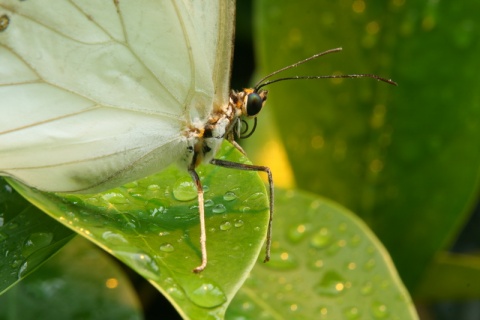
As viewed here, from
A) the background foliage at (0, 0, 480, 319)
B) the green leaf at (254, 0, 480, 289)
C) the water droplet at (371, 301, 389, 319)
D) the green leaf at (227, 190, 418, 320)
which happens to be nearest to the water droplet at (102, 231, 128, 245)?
the green leaf at (227, 190, 418, 320)

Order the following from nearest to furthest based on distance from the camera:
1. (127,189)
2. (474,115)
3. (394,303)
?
(127,189) → (394,303) → (474,115)

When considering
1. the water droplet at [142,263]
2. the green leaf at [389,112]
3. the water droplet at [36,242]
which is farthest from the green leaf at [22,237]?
the green leaf at [389,112]

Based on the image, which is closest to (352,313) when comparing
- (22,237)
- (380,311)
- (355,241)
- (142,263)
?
(380,311)

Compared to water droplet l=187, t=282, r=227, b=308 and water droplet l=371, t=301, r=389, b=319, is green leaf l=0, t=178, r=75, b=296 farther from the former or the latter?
water droplet l=371, t=301, r=389, b=319

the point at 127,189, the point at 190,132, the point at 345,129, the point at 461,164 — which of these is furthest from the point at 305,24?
the point at 127,189

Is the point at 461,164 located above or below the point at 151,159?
below

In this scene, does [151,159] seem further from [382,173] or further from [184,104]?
[382,173]

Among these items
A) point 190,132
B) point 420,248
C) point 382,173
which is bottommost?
point 420,248

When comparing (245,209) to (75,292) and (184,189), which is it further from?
(75,292)
